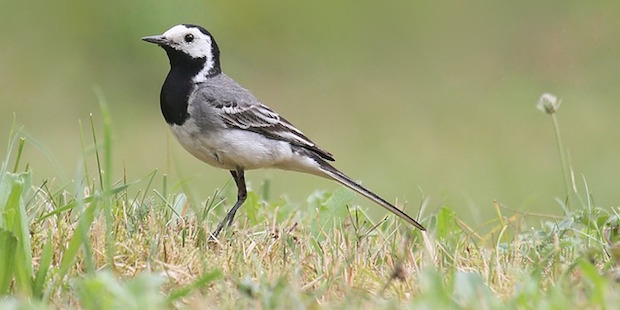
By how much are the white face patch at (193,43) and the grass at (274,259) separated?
0.93 meters

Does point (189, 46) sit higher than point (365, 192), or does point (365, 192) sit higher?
point (189, 46)

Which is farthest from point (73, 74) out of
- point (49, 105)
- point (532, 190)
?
point (532, 190)

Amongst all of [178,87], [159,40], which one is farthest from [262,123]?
[159,40]

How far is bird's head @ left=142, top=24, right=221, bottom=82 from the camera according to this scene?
6.09 metres

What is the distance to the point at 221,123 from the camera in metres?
5.88

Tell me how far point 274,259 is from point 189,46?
1858 mm

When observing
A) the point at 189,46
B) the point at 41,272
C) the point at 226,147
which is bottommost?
the point at 226,147

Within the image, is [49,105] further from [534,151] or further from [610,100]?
[610,100]

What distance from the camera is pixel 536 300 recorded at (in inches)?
143

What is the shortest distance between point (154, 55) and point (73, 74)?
2.40 feet

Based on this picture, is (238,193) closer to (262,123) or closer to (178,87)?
(262,123)

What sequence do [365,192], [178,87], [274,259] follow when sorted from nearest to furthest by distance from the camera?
[274,259]
[365,192]
[178,87]

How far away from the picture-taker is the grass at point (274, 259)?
3.66m

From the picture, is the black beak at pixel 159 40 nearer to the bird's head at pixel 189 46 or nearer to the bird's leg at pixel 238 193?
the bird's head at pixel 189 46
